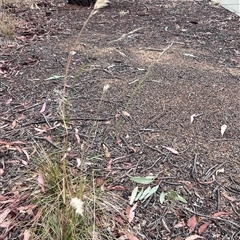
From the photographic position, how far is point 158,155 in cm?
216

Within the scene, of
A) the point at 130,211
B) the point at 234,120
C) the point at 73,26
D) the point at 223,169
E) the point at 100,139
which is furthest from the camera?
the point at 73,26

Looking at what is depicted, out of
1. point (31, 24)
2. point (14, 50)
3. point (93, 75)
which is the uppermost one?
point (93, 75)

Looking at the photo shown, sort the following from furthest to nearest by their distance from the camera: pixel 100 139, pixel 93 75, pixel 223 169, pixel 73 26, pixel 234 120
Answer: pixel 73 26 < pixel 93 75 < pixel 234 120 < pixel 100 139 < pixel 223 169

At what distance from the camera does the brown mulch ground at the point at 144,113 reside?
5.98 feet

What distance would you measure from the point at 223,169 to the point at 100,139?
27.7 inches

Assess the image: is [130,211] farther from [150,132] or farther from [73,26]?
[73,26]

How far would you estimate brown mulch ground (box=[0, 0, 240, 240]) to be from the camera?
1823 millimetres

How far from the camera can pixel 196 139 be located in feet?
7.59

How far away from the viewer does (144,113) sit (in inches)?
102

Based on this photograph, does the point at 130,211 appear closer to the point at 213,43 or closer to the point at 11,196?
the point at 11,196

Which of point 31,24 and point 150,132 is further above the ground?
point 150,132

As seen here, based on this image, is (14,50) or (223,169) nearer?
(223,169)

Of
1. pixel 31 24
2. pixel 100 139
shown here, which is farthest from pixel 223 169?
pixel 31 24

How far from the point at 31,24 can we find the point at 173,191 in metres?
3.76
